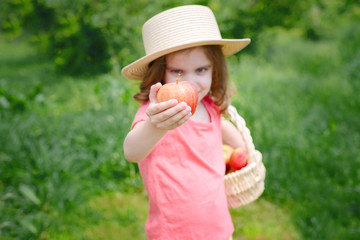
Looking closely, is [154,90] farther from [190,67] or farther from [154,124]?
[190,67]

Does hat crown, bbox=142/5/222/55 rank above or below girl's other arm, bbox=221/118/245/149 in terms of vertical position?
above

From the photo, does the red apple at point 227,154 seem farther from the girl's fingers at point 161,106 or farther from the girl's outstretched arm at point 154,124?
the girl's fingers at point 161,106

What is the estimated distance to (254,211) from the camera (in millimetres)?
2705

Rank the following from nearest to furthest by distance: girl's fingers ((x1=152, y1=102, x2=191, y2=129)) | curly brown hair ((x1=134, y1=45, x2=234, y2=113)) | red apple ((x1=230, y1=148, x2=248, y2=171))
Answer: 1. girl's fingers ((x1=152, y1=102, x2=191, y2=129))
2. curly brown hair ((x1=134, y1=45, x2=234, y2=113))
3. red apple ((x1=230, y1=148, x2=248, y2=171))

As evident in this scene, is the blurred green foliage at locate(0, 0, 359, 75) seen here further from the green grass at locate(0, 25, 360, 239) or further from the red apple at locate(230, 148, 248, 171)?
the red apple at locate(230, 148, 248, 171)

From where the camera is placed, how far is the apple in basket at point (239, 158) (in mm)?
1788

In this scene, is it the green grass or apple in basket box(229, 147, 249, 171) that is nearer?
apple in basket box(229, 147, 249, 171)

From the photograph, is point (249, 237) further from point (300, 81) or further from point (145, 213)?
point (300, 81)

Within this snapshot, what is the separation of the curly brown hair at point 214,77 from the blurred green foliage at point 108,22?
364cm

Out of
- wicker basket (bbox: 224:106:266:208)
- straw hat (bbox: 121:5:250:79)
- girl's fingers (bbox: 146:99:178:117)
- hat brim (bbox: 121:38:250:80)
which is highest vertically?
straw hat (bbox: 121:5:250:79)

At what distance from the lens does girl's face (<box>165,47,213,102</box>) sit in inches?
56.5

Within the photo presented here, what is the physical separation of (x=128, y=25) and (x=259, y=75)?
245cm

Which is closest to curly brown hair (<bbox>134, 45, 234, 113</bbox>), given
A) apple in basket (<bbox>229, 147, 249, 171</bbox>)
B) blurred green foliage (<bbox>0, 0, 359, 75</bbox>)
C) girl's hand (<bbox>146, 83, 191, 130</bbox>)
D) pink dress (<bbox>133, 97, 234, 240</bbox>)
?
pink dress (<bbox>133, 97, 234, 240</bbox>)

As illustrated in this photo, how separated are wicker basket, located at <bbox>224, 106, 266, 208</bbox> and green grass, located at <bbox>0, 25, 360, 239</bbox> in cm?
84
